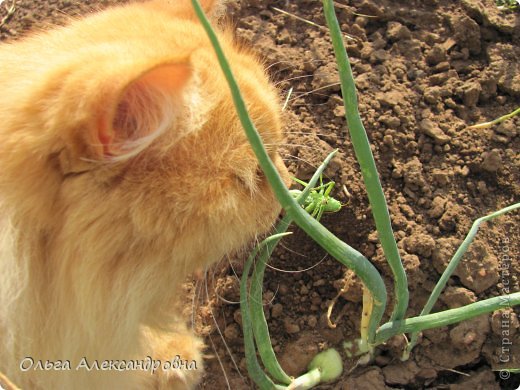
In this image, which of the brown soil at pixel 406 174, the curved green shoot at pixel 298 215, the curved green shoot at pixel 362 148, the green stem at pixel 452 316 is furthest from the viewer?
the brown soil at pixel 406 174

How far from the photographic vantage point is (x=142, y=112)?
3.05 ft

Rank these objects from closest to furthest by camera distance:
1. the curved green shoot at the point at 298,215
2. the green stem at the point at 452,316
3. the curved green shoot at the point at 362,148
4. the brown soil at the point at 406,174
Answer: the curved green shoot at the point at 298,215 → the curved green shoot at the point at 362,148 → the green stem at the point at 452,316 → the brown soil at the point at 406,174

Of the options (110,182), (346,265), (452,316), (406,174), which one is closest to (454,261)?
(452,316)

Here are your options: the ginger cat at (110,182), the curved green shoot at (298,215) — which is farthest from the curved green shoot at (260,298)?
the curved green shoot at (298,215)

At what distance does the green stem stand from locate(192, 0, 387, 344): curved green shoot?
0.06 metres

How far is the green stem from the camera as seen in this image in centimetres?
131

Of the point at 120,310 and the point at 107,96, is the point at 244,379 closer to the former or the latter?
the point at 120,310

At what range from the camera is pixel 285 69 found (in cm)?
197

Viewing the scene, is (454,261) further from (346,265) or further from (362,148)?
(362,148)

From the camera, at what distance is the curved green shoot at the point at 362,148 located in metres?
0.97

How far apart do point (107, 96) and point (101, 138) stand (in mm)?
111

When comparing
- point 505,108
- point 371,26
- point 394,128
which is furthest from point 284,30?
point 505,108

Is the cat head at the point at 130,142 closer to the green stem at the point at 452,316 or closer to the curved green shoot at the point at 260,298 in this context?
the curved green shoot at the point at 260,298

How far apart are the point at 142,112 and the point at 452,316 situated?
896 mm
